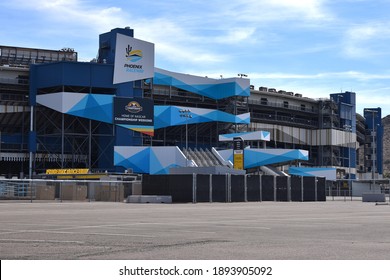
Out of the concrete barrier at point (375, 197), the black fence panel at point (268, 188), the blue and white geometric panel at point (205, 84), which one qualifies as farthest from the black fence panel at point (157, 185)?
the blue and white geometric panel at point (205, 84)

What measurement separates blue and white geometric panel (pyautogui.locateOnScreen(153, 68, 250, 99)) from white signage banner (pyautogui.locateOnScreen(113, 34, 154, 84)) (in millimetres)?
8305

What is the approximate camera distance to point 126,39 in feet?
346

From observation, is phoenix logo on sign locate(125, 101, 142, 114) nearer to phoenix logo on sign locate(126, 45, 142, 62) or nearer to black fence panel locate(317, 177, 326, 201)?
phoenix logo on sign locate(126, 45, 142, 62)

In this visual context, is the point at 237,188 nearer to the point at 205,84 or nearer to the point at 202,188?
the point at 202,188

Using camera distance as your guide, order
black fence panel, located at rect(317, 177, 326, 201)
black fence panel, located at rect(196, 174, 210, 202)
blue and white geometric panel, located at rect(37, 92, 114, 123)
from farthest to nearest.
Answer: blue and white geometric panel, located at rect(37, 92, 114, 123), black fence panel, located at rect(317, 177, 326, 201), black fence panel, located at rect(196, 174, 210, 202)

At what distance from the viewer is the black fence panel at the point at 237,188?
6234 cm

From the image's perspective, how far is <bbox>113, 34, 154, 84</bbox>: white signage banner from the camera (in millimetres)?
104688

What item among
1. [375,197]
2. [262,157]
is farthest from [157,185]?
[262,157]

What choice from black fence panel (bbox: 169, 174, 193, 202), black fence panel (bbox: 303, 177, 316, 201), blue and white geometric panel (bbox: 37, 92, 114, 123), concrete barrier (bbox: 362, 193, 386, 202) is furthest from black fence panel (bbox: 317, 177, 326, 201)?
blue and white geometric panel (bbox: 37, 92, 114, 123)

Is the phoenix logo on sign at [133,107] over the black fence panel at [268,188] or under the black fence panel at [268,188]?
over

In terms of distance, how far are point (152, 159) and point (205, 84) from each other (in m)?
22.8

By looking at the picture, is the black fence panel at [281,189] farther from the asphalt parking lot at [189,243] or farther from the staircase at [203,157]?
the asphalt parking lot at [189,243]

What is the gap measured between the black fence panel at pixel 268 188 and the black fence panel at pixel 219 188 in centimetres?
595

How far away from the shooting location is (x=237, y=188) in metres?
62.7
